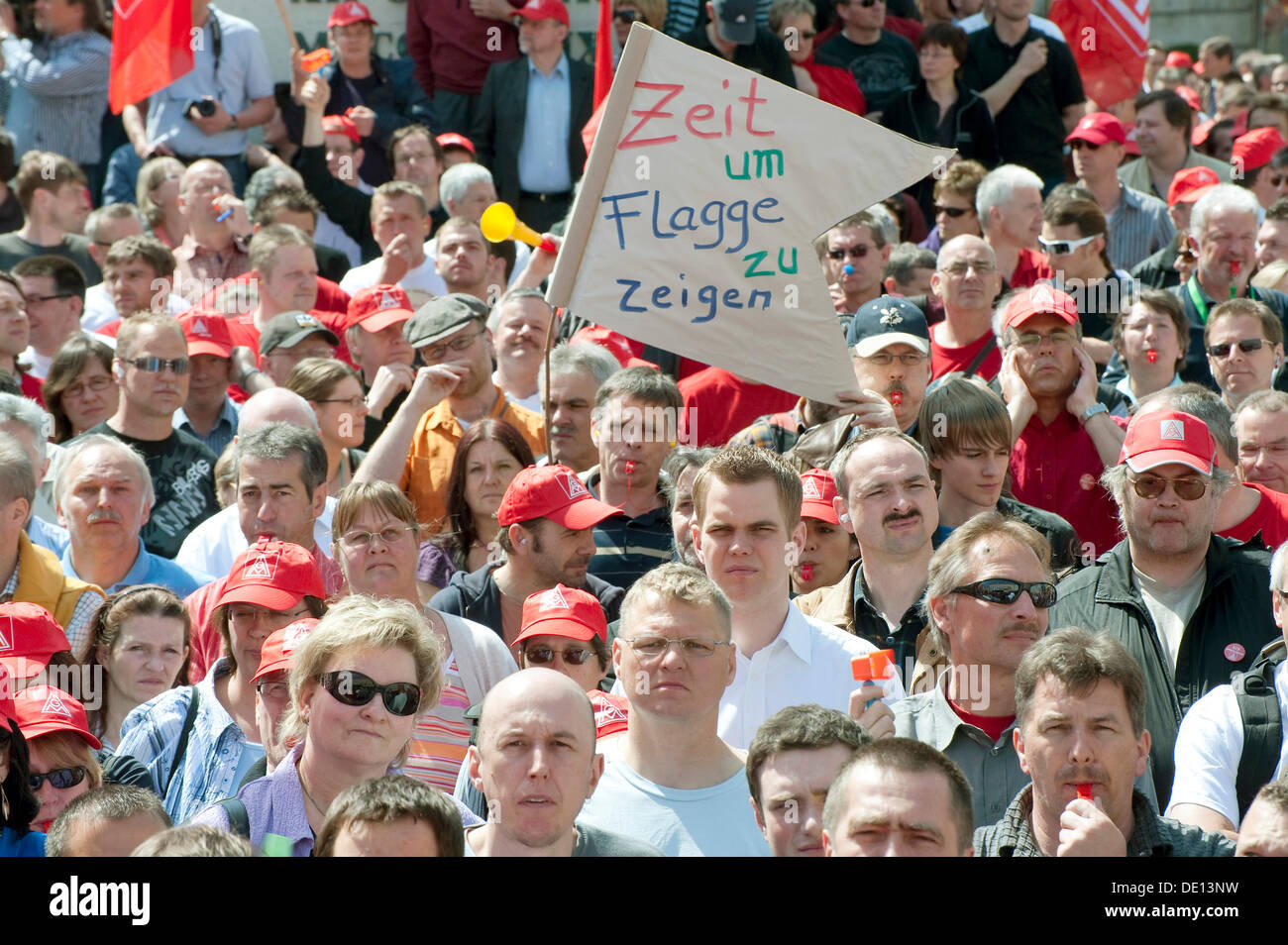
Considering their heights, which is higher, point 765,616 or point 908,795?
point 765,616

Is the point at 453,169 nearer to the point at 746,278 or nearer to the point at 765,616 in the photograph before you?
the point at 746,278

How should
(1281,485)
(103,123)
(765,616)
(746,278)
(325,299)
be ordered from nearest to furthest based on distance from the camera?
1. (765,616)
2. (746,278)
3. (1281,485)
4. (325,299)
5. (103,123)

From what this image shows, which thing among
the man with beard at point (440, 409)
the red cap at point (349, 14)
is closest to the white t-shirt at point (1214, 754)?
the man with beard at point (440, 409)

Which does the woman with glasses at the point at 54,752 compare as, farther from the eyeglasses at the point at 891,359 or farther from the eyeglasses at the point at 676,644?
the eyeglasses at the point at 891,359

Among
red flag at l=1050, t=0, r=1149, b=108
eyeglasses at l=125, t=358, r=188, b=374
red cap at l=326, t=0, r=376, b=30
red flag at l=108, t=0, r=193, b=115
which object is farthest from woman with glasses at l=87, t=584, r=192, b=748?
red flag at l=1050, t=0, r=1149, b=108

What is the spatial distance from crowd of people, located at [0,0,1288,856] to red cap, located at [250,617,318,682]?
0.05 ft

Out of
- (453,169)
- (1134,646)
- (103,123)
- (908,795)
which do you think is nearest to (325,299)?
(453,169)

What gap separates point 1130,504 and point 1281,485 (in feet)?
4.46

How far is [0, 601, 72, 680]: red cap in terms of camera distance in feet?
18.1

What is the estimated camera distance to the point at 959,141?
470 inches

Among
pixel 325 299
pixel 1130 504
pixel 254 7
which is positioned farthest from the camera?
pixel 254 7

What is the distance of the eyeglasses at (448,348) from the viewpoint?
7984 millimetres

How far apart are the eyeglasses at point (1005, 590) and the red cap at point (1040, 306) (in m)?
2.48

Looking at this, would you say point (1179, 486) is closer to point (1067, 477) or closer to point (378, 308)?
point (1067, 477)
